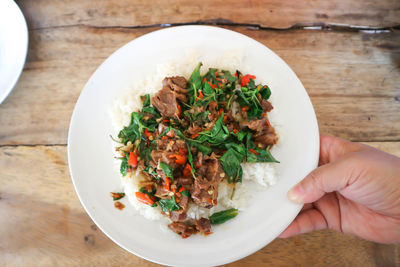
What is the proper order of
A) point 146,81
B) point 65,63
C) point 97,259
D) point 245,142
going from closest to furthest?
point 245,142
point 146,81
point 97,259
point 65,63

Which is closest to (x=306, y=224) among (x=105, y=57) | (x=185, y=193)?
(x=185, y=193)

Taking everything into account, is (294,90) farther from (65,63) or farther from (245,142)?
(65,63)

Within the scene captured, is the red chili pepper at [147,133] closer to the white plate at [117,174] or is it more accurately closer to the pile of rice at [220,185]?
the pile of rice at [220,185]

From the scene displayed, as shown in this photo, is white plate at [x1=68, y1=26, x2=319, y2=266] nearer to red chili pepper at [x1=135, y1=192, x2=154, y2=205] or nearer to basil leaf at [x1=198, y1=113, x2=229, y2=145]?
red chili pepper at [x1=135, y1=192, x2=154, y2=205]

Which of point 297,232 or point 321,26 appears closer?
point 297,232

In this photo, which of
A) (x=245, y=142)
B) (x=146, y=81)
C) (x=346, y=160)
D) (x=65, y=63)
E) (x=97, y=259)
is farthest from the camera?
(x=65, y=63)

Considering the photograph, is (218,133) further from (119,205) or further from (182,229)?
(119,205)

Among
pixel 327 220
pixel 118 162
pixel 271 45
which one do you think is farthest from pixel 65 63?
pixel 327 220

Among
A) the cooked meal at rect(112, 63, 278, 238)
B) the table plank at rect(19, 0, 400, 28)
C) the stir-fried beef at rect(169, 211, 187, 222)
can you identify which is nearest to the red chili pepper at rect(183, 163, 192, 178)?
the cooked meal at rect(112, 63, 278, 238)
